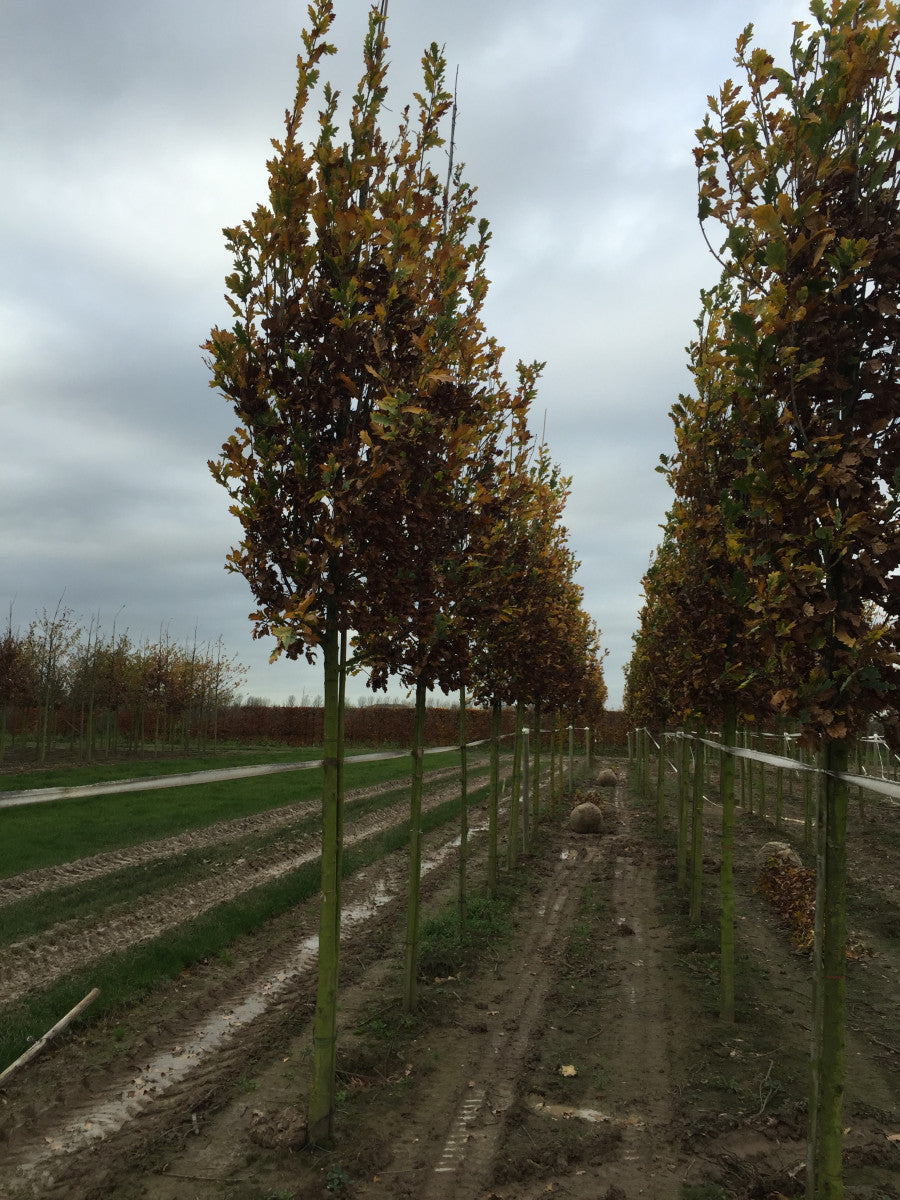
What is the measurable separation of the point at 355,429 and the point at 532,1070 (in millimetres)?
4750

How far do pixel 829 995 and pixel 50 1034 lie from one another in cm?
556

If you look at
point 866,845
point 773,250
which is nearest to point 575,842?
point 866,845

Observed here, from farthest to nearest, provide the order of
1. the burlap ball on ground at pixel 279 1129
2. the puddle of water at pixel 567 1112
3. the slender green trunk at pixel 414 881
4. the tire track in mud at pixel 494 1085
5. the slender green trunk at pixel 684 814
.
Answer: the slender green trunk at pixel 684 814
the slender green trunk at pixel 414 881
the puddle of water at pixel 567 1112
the burlap ball on ground at pixel 279 1129
the tire track in mud at pixel 494 1085

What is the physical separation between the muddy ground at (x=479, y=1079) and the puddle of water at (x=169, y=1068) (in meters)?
0.02

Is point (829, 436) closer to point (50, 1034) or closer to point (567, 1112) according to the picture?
point (567, 1112)

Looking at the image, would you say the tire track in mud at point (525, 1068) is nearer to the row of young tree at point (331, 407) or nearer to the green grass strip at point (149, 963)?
the row of young tree at point (331, 407)

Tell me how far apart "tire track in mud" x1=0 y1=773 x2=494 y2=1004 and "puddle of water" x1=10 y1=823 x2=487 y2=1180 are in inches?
68.1

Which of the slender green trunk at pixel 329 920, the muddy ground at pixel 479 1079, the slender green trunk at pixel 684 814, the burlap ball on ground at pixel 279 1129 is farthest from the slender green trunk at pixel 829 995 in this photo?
the slender green trunk at pixel 684 814

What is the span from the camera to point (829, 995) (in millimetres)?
3502

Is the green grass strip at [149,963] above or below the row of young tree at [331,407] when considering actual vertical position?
below

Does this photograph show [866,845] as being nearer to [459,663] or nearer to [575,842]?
[575,842]

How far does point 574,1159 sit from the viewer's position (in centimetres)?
444

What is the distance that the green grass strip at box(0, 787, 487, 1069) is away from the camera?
6.17 metres

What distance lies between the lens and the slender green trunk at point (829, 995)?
3422 mm
